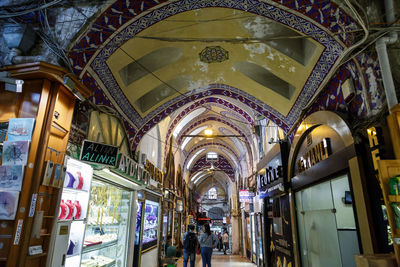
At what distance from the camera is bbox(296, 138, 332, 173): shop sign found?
143 inches

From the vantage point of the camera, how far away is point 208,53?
15.9ft

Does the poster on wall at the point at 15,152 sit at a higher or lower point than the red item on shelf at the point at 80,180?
higher

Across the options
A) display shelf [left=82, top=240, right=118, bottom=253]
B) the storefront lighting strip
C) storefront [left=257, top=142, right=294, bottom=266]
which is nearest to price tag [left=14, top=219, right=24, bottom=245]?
display shelf [left=82, top=240, right=118, bottom=253]

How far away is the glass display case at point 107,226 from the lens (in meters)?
4.03

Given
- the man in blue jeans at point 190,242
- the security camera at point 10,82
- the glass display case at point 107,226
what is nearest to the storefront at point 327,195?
the man in blue jeans at point 190,242

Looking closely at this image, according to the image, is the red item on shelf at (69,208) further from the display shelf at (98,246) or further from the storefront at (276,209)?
the storefront at (276,209)

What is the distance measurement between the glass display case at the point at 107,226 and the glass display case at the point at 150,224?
42.1 inches

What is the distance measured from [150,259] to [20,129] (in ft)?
18.2

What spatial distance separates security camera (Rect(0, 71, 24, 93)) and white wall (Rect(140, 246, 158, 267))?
16.0ft

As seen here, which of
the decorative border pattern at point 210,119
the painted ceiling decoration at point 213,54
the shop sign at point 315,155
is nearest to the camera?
the shop sign at point 315,155

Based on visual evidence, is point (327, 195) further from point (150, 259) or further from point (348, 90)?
point (150, 259)

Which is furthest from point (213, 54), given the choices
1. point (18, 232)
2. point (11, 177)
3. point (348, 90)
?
point (18, 232)

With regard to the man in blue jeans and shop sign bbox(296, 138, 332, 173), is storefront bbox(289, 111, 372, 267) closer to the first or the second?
shop sign bbox(296, 138, 332, 173)

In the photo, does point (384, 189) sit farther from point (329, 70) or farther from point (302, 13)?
Answer: point (302, 13)
